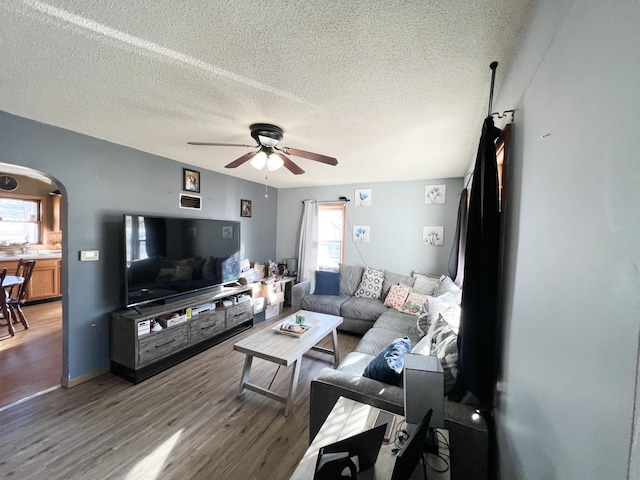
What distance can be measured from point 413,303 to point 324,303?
1.23 meters

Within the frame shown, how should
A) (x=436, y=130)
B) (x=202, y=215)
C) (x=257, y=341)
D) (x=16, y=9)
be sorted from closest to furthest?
(x=16, y=9) → (x=436, y=130) → (x=257, y=341) → (x=202, y=215)

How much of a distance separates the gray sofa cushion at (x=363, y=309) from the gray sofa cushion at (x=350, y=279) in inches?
15.5

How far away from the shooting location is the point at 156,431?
1.82 m

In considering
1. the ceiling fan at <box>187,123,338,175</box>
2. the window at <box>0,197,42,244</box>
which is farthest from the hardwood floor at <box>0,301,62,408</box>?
the ceiling fan at <box>187,123,338,175</box>

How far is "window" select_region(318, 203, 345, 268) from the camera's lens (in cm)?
455

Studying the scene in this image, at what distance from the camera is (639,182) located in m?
0.38

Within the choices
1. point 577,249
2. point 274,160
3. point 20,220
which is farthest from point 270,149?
point 20,220

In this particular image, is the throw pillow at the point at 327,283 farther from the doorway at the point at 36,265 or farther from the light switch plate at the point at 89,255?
the doorway at the point at 36,265

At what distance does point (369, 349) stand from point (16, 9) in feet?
9.53

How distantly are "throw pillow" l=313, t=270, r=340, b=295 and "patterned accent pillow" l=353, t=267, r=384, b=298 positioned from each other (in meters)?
0.34

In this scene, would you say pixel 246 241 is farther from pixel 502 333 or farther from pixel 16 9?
pixel 502 333

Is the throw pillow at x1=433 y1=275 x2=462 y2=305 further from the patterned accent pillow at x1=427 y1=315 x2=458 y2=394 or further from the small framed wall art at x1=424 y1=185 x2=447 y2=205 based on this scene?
the small framed wall art at x1=424 y1=185 x2=447 y2=205

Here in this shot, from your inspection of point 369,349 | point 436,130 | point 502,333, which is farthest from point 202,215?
point 502,333

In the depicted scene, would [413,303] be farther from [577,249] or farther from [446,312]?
[577,249]
